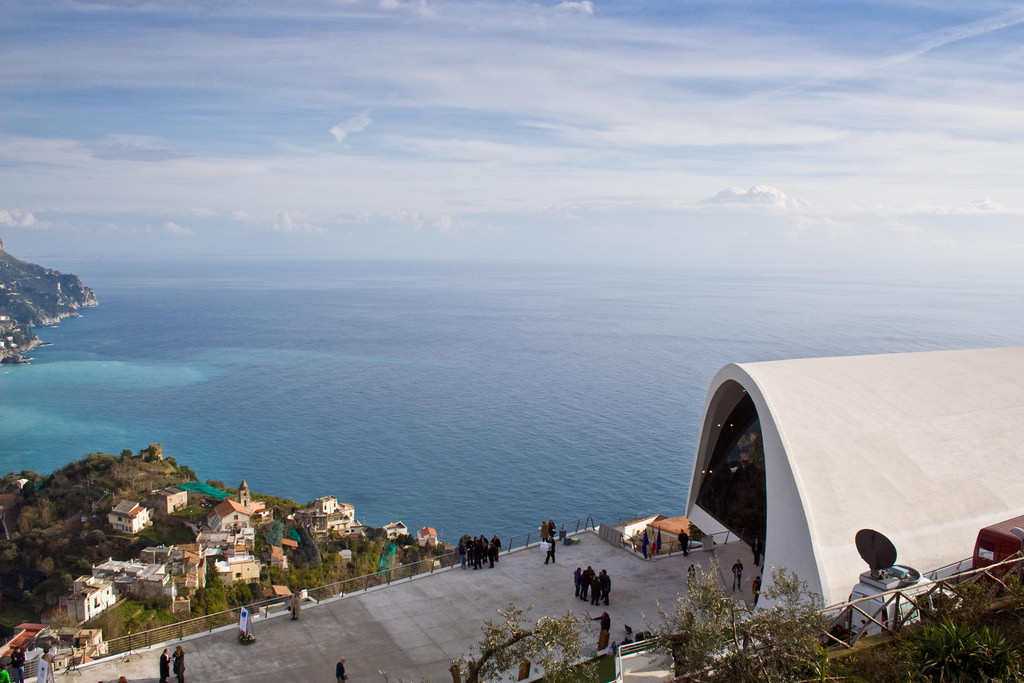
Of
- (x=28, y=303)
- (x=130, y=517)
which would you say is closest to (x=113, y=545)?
(x=130, y=517)

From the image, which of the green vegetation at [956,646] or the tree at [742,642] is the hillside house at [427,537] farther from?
the tree at [742,642]

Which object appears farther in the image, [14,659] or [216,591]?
[216,591]

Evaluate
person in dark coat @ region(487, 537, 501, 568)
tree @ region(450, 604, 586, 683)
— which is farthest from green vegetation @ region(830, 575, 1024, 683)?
person in dark coat @ region(487, 537, 501, 568)

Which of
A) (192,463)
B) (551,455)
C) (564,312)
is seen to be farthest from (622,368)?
(564,312)

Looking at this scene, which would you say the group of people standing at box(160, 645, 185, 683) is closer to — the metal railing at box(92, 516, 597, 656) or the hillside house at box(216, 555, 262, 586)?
the metal railing at box(92, 516, 597, 656)

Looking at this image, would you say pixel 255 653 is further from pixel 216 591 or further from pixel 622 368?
pixel 622 368

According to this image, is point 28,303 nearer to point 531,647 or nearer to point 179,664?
point 179,664

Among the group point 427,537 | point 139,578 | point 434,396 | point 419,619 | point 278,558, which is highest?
point 419,619

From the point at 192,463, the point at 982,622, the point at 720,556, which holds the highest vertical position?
the point at 982,622
